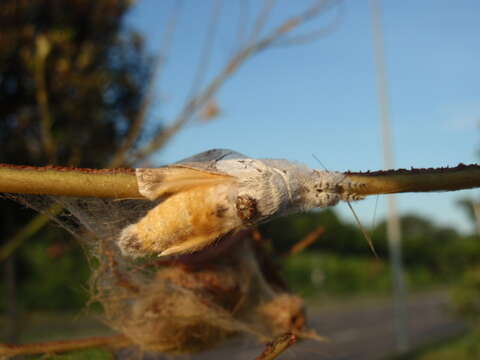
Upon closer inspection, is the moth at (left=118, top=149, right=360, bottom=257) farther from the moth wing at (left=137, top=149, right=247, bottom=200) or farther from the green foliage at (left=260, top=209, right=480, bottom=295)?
the green foliage at (left=260, top=209, right=480, bottom=295)

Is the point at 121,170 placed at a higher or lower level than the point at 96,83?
lower

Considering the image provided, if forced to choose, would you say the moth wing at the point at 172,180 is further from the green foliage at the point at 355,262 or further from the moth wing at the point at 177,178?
the green foliage at the point at 355,262

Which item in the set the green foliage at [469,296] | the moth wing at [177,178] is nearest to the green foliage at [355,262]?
Result: the green foliage at [469,296]

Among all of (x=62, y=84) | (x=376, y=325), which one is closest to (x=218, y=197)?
(x=62, y=84)

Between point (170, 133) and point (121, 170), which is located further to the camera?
point (170, 133)

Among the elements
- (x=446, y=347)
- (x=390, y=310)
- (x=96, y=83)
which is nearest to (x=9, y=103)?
(x=96, y=83)

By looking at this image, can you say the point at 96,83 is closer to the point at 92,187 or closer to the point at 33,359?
the point at 33,359

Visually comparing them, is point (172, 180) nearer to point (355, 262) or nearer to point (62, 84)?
point (62, 84)
